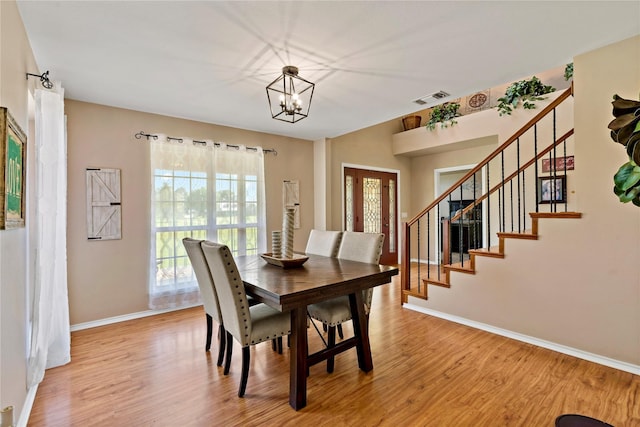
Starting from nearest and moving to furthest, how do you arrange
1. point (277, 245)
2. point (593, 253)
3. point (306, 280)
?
point (306, 280) → point (593, 253) → point (277, 245)

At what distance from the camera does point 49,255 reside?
2.29 meters

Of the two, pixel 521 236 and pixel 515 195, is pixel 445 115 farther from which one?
pixel 521 236

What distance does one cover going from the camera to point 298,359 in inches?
76.7

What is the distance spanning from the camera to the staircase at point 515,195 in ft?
9.86

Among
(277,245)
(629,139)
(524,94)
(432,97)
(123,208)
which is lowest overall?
(277,245)

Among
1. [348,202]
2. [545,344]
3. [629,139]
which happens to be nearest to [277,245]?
[629,139]

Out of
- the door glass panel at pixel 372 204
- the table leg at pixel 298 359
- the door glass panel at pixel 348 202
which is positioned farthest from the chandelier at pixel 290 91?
the door glass panel at pixel 372 204

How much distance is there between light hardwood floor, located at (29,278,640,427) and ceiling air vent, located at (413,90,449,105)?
2423mm

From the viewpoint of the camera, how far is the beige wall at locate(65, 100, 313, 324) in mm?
3203

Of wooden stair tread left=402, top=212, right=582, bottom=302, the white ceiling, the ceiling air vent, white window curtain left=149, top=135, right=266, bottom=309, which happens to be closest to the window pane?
white window curtain left=149, top=135, right=266, bottom=309

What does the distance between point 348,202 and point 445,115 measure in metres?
2.33

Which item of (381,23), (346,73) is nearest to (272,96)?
(346,73)

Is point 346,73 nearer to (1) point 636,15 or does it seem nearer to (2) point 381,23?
(2) point 381,23

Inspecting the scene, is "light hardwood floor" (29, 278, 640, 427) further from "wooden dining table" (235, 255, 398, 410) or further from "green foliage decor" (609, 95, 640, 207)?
"green foliage decor" (609, 95, 640, 207)
